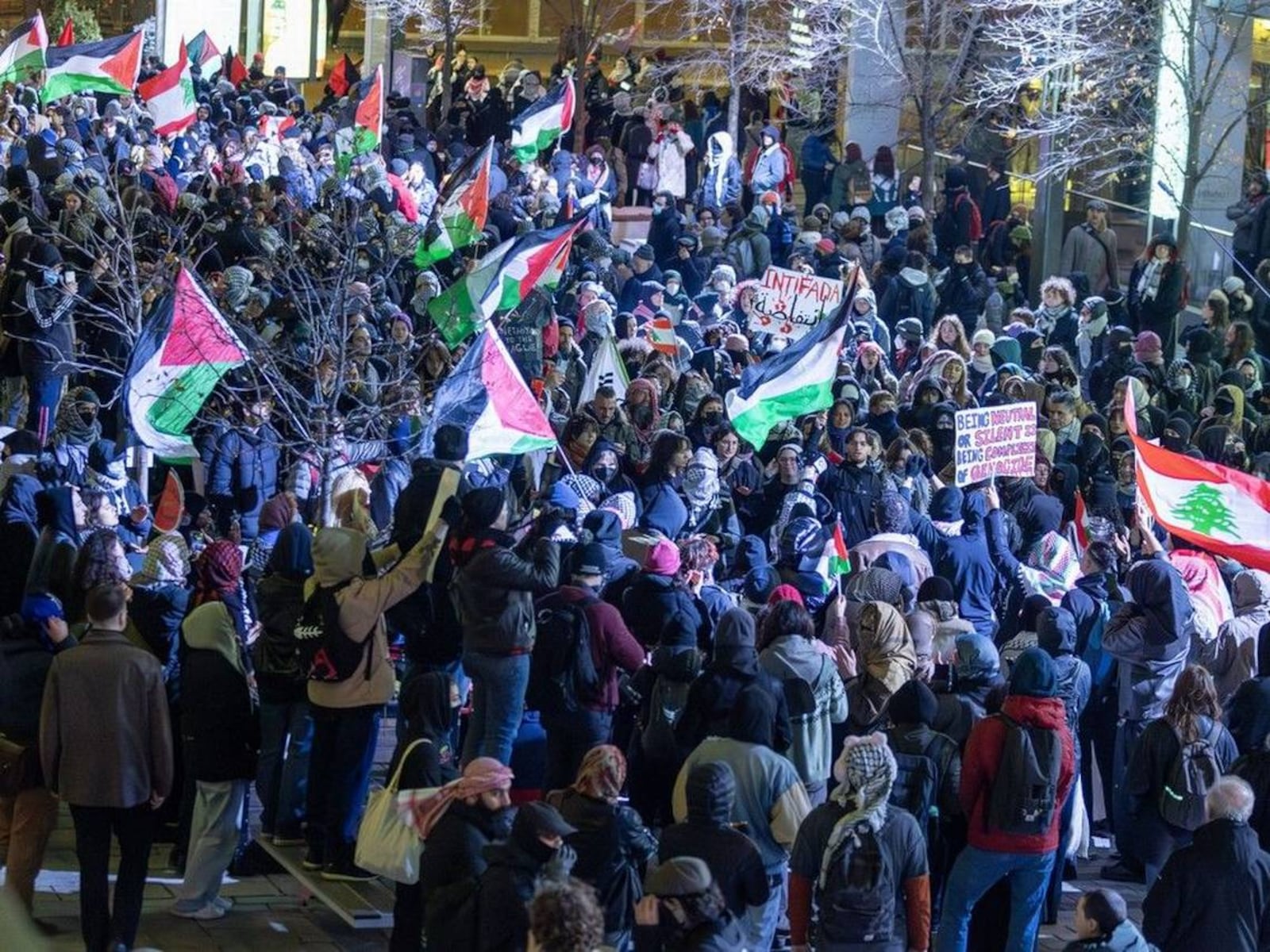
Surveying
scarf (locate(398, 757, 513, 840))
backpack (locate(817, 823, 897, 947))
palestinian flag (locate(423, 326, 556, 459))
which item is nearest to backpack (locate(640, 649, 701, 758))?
scarf (locate(398, 757, 513, 840))

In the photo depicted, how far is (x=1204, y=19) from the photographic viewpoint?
88.7 feet

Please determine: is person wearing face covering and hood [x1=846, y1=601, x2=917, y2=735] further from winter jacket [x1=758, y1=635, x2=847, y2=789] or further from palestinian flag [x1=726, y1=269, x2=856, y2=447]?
palestinian flag [x1=726, y1=269, x2=856, y2=447]

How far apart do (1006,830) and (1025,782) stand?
0.68ft

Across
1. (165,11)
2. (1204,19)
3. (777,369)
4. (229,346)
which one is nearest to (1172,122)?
(1204,19)

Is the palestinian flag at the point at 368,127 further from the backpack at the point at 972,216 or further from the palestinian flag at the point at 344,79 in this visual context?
the palestinian flag at the point at 344,79

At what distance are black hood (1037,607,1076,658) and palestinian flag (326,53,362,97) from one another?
2942 cm

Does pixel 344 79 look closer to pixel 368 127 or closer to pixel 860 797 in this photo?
pixel 368 127

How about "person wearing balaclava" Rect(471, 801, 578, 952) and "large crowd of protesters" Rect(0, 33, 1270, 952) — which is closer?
"person wearing balaclava" Rect(471, 801, 578, 952)

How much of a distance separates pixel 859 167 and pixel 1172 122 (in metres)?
5.14

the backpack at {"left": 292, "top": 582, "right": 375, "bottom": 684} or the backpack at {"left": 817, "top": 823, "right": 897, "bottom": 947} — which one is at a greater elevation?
the backpack at {"left": 292, "top": 582, "right": 375, "bottom": 684}

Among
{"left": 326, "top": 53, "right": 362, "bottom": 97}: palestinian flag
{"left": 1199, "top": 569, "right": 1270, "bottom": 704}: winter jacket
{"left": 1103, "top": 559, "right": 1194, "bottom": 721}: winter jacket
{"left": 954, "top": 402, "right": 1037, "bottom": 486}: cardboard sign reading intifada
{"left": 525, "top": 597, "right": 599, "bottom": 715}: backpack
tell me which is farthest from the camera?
{"left": 326, "top": 53, "right": 362, "bottom": 97}: palestinian flag

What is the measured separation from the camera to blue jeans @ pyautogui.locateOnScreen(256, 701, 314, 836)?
34.9ft

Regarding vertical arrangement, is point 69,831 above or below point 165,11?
below

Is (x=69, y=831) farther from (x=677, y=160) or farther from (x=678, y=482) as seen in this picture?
(x=677, y=160)
